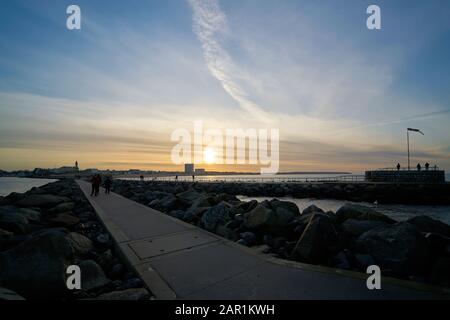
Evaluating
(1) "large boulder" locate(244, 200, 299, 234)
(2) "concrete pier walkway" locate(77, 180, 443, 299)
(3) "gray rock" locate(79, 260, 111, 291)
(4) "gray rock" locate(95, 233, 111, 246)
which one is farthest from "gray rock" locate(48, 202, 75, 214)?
(1) "large boulder" locate(244, 200, 299, 234)

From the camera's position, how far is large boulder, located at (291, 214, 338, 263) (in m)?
4.32

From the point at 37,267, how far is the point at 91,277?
782 millimetres

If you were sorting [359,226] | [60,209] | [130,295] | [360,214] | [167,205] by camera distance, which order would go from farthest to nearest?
1. [167,205]
2. [60,209]
3. [360,214]
4. [359,226]
5. [130,295]

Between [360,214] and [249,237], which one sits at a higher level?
[360,214]

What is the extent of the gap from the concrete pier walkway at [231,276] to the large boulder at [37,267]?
103cm

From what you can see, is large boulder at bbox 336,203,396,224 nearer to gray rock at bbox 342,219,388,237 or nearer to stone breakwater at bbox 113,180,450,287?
stone breakwater at bbox 113,180,450,287

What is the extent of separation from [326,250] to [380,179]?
3634 centimetres

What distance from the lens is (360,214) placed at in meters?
6.50

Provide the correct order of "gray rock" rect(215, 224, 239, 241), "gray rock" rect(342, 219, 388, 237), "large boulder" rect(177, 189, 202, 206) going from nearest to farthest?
"gray rock" rect(342, 219, 388, 237), "gray rock" rect(215, 224, 239, 241), "large boulder" rect(177, 189, 202, 206)

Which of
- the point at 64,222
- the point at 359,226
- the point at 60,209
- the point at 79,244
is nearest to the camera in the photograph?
the point at 79,244

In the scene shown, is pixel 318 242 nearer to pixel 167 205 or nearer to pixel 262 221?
pixel 262 221

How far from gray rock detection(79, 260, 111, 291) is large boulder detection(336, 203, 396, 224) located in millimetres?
6241

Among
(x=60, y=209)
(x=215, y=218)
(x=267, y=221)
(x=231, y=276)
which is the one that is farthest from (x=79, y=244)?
(x=60, y=209)
